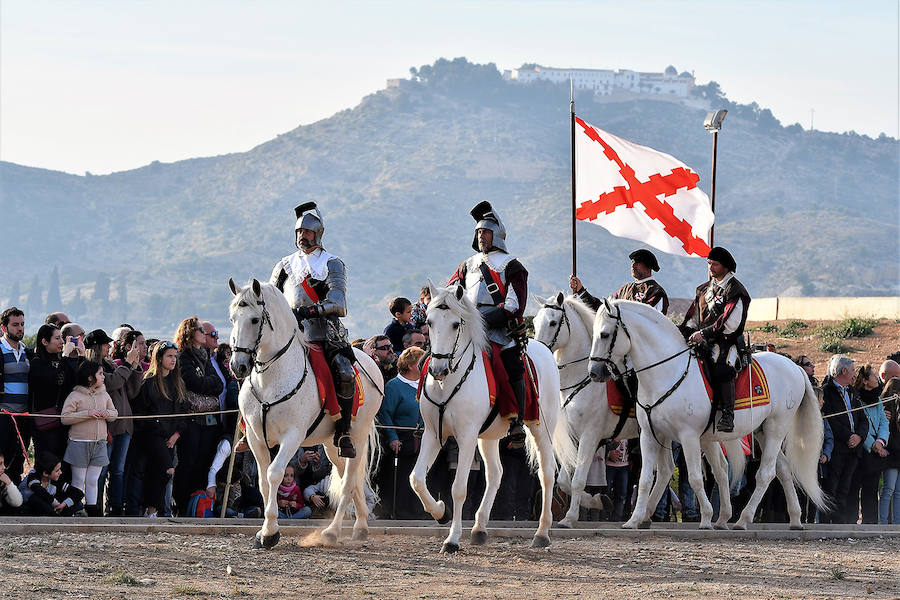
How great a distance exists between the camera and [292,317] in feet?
41.7

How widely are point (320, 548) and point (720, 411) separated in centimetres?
487

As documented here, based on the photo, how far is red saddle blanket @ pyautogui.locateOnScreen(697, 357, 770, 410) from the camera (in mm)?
15602

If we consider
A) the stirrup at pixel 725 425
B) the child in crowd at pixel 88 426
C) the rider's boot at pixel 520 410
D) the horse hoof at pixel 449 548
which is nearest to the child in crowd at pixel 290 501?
the child in crowd at pixel 88 426

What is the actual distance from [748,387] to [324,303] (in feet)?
17.0

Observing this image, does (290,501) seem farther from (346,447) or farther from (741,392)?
(741,392)

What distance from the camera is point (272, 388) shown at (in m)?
12.6

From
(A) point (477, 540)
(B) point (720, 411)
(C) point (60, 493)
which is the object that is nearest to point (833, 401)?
(B) point (720, 411)

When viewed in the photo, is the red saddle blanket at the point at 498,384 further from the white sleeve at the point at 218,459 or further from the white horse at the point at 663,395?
the white sleeve at the point at 218,459

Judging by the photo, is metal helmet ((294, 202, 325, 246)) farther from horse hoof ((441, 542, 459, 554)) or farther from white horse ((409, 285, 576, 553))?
horse hoof ((441, 542, 459, 554))

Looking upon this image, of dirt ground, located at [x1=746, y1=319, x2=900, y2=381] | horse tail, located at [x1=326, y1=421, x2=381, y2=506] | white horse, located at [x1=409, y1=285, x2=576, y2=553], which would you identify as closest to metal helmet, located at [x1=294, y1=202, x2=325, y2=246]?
white horse, located at [x1=409, y1=285, x2=576, y2=553]

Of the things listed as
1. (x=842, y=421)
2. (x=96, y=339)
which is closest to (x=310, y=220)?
(x=96, y=339)

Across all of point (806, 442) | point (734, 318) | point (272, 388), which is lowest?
point (806, 442)

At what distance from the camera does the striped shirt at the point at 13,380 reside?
46.9 ft

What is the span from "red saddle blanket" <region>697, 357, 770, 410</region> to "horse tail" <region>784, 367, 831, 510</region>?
0.90 meters
